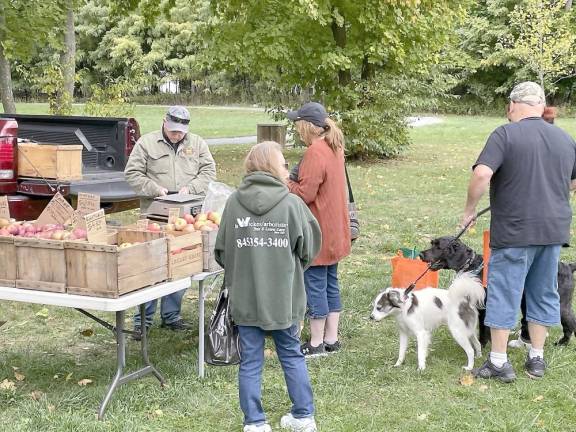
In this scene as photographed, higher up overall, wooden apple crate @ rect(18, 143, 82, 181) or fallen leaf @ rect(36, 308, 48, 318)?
wooden apple crate @ rect(18, 143, 82, 181)

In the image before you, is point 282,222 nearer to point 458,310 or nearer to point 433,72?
point 458,310

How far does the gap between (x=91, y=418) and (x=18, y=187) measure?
3.40 meters

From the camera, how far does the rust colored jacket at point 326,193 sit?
547 centimetres

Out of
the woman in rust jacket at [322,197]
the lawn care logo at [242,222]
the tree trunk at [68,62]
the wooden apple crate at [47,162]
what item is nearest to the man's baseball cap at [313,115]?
the woman in rust jacket at [322,197]

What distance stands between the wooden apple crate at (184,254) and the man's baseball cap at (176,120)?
3.86 feet

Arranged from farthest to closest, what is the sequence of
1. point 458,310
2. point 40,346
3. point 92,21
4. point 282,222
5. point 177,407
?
point 92,21
point 40,346
point 458,310
point 177,407
point 282,222

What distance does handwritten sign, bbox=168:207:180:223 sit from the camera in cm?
539

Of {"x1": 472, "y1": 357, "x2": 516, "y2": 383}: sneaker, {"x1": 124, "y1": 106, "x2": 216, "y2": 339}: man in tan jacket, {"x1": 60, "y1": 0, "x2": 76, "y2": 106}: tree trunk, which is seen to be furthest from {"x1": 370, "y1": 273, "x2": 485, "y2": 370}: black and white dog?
{"x1": 60, "y1": 0, "x2": 76, "y2": 106}: tree trunk

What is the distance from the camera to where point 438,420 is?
4656 millimetres

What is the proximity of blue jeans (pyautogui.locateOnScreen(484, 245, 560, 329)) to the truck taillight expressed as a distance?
446cm

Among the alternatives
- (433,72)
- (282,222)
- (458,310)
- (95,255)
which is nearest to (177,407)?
(95,255)

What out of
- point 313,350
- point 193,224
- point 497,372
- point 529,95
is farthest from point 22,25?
point 497,372

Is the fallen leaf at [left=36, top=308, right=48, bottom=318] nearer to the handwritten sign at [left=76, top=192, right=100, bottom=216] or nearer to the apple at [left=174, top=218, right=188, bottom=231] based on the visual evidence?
the handwritten sign at [left=76, top=192, right=100, bottom=216]

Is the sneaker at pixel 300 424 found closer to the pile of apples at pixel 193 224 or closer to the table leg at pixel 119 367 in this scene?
the table leg at pixel 119 367
